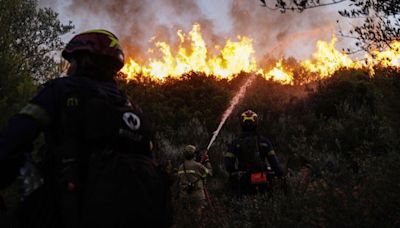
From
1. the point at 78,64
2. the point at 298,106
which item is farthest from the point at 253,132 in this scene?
the point at 298,106

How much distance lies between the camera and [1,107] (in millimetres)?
7871

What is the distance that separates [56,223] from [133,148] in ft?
1.80

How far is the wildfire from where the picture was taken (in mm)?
25656

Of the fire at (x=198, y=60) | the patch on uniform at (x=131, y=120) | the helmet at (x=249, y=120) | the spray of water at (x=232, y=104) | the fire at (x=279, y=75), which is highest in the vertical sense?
the fire at (x=198, y=60)

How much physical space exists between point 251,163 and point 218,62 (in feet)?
66.0

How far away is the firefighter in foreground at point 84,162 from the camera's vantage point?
2.63 metres

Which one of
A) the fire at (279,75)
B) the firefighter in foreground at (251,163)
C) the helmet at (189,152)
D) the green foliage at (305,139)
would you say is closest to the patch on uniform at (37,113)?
the green foliage at (305,139)

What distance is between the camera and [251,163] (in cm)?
898

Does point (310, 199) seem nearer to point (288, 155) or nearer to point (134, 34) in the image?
point (288, 155)

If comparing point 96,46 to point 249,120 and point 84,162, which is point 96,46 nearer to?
point 84,162

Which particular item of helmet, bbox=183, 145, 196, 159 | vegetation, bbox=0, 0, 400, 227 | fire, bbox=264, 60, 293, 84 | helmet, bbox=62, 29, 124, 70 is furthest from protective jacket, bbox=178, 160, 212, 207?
fire, bbox=264, 60, 293, 84

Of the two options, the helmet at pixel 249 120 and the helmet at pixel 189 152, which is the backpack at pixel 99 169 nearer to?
the helmet at pixel 249 120

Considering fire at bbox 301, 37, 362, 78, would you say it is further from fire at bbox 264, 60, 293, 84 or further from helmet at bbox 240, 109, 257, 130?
helmet at bbox 240, 109, 257, 130

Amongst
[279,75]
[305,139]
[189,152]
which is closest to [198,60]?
[279,75]
